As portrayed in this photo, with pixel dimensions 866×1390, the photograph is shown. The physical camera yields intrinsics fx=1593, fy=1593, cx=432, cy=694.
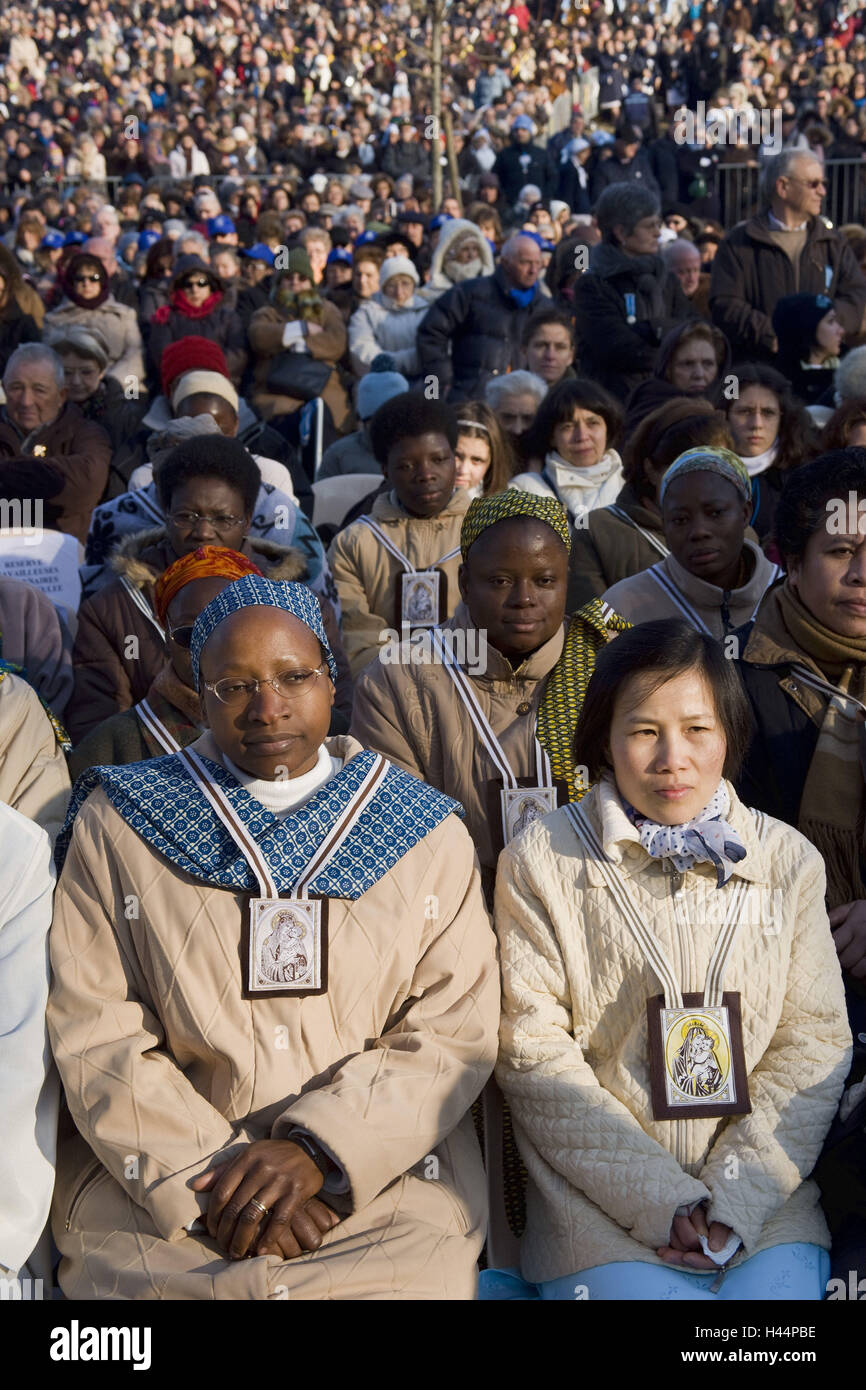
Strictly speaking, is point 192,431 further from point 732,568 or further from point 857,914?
point 857,914

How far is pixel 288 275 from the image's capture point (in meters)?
10.6

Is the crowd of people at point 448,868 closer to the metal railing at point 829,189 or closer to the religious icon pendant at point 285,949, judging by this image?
the religious icon pendant at point 285,949

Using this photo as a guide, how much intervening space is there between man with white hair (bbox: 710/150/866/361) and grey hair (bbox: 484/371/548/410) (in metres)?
1.42

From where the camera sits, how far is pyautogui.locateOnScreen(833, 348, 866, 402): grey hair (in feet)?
22.2

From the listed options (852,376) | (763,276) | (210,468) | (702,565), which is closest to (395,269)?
(763,276)

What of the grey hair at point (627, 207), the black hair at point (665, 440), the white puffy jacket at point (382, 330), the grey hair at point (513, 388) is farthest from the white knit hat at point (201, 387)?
the white puffy jacket at point (382, 330)

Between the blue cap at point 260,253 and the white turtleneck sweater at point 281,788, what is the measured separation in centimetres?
1028

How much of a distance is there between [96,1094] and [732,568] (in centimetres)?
279

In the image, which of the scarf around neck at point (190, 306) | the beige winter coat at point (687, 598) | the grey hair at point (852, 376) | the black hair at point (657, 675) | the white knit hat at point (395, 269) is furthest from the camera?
the white knit hat at point (395, 269)

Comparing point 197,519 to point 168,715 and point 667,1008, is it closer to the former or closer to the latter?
point 168,715

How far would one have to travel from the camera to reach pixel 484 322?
934 centimetres

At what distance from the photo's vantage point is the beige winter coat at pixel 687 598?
4.93m

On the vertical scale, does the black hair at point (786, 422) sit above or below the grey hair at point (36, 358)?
below
